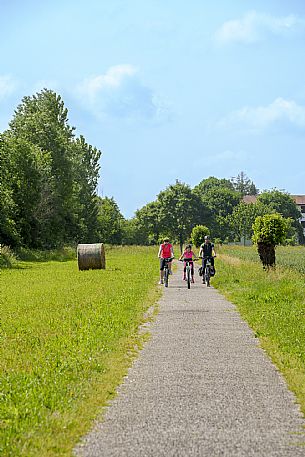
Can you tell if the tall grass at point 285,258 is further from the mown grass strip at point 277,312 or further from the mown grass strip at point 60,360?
the mown grass strip at point 60,360

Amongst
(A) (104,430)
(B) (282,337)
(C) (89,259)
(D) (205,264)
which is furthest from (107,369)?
(C) (89,259)

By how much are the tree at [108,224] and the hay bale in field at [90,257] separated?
6211 centimetres

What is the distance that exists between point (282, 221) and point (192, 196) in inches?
3496

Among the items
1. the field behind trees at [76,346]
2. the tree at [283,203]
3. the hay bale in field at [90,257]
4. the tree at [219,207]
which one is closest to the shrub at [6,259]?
the hay bale in field at [90,257]

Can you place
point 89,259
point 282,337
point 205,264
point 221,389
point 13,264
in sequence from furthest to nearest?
point 13,264, point 89,259, point 205,264, point 282,337, point 221,389

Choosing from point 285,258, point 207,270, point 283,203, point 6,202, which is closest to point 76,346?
point 207,270

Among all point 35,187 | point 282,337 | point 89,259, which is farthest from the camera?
point 35,187

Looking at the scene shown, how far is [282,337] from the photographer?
1178cm

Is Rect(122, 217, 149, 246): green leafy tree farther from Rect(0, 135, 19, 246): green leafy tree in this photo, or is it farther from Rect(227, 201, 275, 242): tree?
Rect(0, 135, 19, 246): green leafy tree

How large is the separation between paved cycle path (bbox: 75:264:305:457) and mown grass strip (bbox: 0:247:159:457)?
266 mm

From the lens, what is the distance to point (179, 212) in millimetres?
115438

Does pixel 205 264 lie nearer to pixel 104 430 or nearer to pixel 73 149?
pixel 104 430

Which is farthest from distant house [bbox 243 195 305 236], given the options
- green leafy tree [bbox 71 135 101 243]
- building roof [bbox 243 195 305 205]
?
green leafy tree [bbox 71 135 101 243]

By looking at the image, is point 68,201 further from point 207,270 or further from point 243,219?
point 243,219
